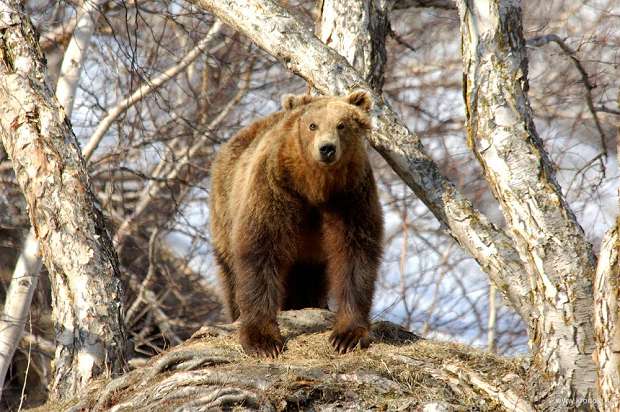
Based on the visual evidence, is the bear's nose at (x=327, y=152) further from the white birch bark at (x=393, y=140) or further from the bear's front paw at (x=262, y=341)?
the bear's front paw at (x=262, y=341)

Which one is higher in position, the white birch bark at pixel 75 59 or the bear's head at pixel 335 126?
the white birch bark at pixel 75 59

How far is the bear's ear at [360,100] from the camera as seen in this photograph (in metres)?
6.04

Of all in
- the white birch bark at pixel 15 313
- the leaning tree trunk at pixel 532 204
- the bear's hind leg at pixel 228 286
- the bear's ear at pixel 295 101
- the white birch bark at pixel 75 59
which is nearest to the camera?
the leaning tree trunk at pixel 532 204

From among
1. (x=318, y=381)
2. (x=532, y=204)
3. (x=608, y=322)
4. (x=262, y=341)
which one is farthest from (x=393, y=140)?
(x=608, y=322)

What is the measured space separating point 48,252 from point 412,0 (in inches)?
192

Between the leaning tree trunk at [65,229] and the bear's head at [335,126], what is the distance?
60.5 inches

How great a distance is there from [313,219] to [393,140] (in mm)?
791

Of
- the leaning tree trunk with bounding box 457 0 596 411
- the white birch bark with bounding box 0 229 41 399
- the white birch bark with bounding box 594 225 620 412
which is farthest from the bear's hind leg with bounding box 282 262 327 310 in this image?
the white birch bark with bounding box 594 225 620 412

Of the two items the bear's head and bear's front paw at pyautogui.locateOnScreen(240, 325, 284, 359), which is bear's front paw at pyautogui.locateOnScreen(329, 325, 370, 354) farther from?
the bear's head

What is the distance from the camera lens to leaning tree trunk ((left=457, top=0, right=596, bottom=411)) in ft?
15.2

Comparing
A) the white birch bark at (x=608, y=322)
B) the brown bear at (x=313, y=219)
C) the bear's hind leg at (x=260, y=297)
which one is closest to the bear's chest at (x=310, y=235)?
the brown bear at (x=313, y=219)

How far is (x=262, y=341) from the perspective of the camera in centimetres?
570

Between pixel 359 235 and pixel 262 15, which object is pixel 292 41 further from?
pixel 359 235

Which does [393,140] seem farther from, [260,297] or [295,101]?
[260,297]
